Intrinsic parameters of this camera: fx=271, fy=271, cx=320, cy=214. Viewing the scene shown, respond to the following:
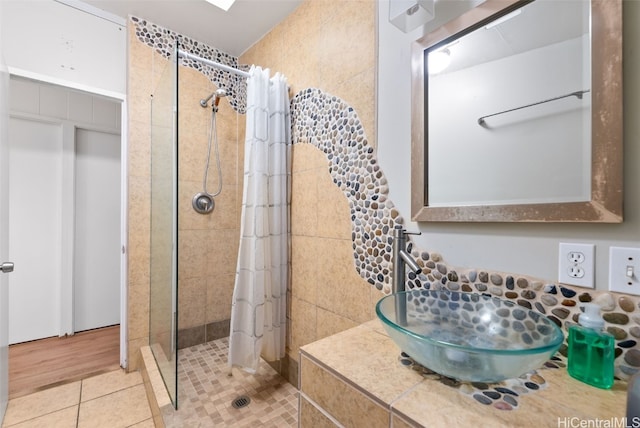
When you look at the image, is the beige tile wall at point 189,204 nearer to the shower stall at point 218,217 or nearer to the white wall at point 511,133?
the shower stall at point 218,217

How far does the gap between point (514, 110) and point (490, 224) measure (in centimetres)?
36

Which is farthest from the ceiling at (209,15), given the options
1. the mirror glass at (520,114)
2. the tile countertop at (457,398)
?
the tile countertop at (457,398)

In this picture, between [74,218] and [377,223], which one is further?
[74,218]

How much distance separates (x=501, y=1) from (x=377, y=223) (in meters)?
0.87

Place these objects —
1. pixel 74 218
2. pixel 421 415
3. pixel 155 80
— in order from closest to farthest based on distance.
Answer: pixel 421 415 < pixel 155 80 < pixel 74 218

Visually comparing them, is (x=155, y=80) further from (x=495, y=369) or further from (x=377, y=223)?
(x=495, y=369)

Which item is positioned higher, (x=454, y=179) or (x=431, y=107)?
(x=431, y=107)

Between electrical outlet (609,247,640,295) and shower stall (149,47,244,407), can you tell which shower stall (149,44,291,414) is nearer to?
shower stall (149,47,244,407)

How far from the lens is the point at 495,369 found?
571 millimetres

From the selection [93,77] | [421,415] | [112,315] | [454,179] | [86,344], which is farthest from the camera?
[112,315]

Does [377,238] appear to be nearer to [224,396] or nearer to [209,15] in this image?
[224,396]

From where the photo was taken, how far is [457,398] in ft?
1.93

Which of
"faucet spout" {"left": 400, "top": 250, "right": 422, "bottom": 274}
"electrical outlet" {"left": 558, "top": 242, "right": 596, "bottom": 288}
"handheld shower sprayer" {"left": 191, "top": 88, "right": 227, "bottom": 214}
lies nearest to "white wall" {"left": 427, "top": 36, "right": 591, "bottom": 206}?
"electrical outlet" {"left": 558, "top": 242, "right": 596, "bottom": 288}

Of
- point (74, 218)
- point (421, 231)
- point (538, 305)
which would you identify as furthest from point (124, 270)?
point (538, 305)
